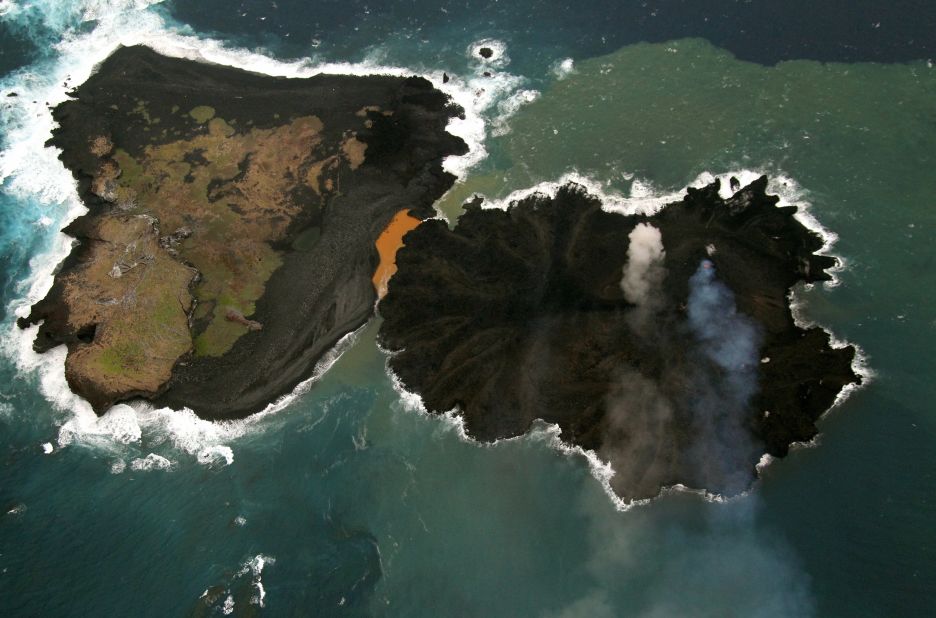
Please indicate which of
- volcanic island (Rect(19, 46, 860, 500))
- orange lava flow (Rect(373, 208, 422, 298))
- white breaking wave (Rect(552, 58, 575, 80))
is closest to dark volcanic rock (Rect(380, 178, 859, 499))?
volcanic island (Rect(19, 46, 860, 500))

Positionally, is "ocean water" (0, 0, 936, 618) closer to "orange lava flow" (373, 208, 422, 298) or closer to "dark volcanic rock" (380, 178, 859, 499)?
"dark volcanic rock" (380, 178, 859, 499)

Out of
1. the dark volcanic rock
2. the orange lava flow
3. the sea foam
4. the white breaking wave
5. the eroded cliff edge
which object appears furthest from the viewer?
the white breaking wave

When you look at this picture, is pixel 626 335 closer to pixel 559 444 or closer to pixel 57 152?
pixel 559 444

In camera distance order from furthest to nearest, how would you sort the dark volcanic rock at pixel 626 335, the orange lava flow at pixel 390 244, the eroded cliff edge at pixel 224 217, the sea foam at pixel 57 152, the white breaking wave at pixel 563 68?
the white breaking wave at pixel 563 68, the orange lava flow at pixel 390 244, the eroded cliff edge at pixel 224 217, the sea foam at pixel 57 152, the dark volcanic rock at pixel 626 335

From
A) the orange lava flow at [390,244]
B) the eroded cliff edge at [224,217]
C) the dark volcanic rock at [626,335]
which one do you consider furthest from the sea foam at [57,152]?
the dark volcanic rock at [626,335]

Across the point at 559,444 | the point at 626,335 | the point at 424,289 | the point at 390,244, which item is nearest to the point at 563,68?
the point at 390,244

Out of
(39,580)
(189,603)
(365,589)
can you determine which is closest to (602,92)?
(365,589)

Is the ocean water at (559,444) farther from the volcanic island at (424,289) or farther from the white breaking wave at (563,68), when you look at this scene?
the volcanic island at (424,289)
